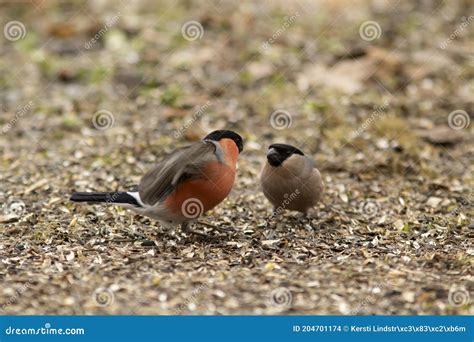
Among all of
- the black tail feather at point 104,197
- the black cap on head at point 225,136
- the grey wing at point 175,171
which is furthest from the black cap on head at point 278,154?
the black tail feather at point 104,197

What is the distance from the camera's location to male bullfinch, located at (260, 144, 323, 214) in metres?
6.04

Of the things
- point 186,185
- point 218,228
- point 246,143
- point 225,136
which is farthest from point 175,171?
point 246,143

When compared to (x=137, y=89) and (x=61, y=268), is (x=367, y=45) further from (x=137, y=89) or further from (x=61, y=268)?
(x=61, y=268)

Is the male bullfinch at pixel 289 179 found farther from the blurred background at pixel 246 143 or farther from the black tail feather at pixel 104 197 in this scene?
the black tail feather at pixel 104 197

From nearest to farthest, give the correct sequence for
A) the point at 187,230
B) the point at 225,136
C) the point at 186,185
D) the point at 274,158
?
1. the point at 186,185
2. the point at 225,136
3. the point at 187,230
4. the point at 274,158

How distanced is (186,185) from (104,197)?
2.00 ft

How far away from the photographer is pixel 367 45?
10.1m

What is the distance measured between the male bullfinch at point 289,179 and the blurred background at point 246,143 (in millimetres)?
238

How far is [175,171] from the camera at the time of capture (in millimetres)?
5457

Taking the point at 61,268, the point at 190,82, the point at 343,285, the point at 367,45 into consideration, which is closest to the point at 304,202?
the point at 343,285

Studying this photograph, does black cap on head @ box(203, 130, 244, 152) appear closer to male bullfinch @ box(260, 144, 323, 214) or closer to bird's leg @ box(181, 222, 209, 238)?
male bullfinch @ box(260, 144, 323, 214)

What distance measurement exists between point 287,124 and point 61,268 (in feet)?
13.1

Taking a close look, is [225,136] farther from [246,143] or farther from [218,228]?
[246,143]

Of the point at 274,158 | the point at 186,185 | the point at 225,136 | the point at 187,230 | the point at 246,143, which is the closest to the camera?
the point at 186,185
